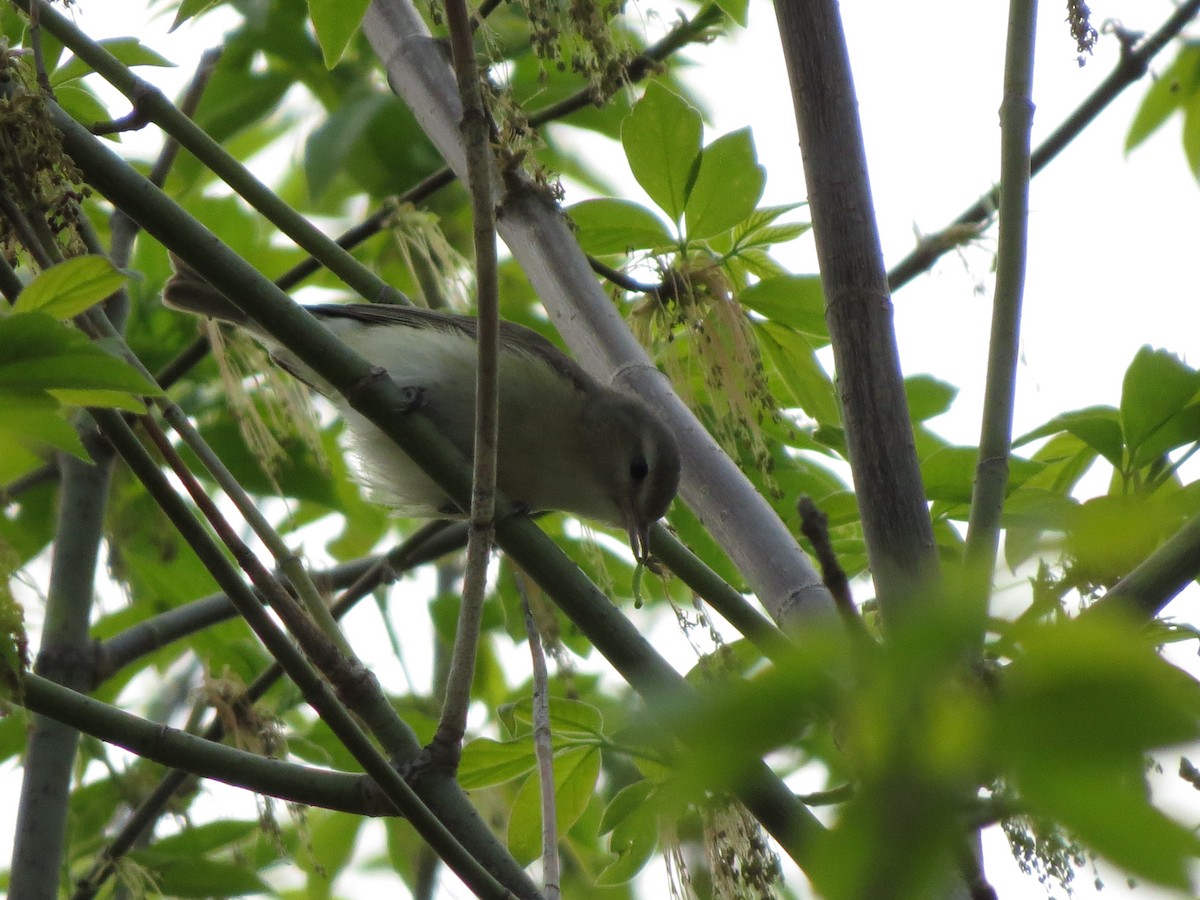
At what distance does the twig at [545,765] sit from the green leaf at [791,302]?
1214 millimetres

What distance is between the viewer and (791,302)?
336 centimetres

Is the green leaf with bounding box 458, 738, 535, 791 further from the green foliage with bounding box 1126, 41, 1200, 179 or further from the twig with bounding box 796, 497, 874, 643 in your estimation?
the green foliage with bounding box 1126, 41, 1200, 179

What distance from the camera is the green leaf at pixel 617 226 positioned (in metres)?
3.34

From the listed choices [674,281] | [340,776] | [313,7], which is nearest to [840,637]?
[340,776]

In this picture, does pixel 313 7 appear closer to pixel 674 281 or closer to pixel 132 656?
pixel 674 281

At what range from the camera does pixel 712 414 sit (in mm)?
3715

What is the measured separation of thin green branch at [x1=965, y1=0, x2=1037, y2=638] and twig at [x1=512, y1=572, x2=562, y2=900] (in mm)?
877

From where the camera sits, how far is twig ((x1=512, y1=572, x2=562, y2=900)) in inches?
90.9

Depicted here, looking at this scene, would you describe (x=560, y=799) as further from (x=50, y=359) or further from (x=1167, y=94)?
(x=1167, y=94)

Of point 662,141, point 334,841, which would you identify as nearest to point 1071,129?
point 662,141

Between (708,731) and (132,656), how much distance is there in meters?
3.62

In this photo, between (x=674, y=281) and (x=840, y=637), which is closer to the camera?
(x=840, y=637)

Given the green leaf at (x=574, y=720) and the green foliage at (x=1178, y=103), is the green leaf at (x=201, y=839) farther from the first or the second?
the green foliage at (x=1178, y=103)

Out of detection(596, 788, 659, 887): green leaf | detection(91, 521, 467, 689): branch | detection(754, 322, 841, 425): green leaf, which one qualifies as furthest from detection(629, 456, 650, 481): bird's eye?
detection(596, 788, 659, 887): green leaf
